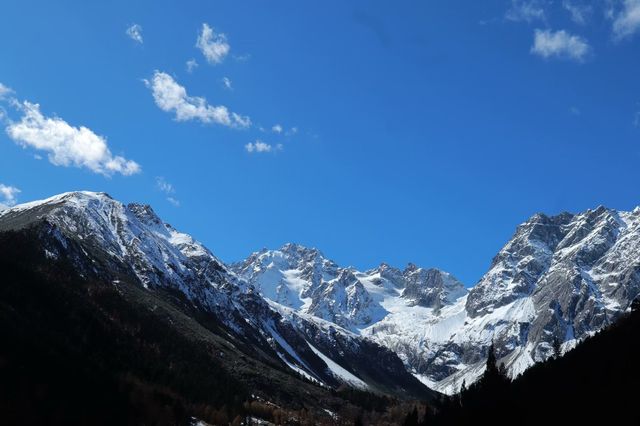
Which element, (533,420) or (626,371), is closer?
(533,420)

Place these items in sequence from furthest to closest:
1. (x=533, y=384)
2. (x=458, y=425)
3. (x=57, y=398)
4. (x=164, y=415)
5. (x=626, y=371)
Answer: (x=164, y=415) → (x=533, y=384) → (x=57, y=398) → (x=458, y=425) → (x=626, y=371)

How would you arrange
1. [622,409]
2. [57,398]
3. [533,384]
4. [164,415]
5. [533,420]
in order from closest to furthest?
1. [622,409]
2. [533,420]
3. [57,398]
4. [533,384]
5. [164,415]

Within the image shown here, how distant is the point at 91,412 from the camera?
15875 cm

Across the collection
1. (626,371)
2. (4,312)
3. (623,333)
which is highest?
(623,333)

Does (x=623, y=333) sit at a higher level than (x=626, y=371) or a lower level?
higher

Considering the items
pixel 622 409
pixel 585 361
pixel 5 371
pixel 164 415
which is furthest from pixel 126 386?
pixel 622 409

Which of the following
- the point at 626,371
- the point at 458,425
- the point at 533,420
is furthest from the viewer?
the point at 458,425

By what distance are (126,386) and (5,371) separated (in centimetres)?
4449

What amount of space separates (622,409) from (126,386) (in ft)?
427

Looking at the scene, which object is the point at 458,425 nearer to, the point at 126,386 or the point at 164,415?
the point at 164,415

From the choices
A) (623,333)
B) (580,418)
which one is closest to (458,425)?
(580,418)

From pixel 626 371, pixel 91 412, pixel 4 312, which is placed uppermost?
Result: pixel 626 371

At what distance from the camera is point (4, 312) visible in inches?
6973

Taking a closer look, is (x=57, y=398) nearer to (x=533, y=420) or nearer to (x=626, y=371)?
(x=533, y=420)
